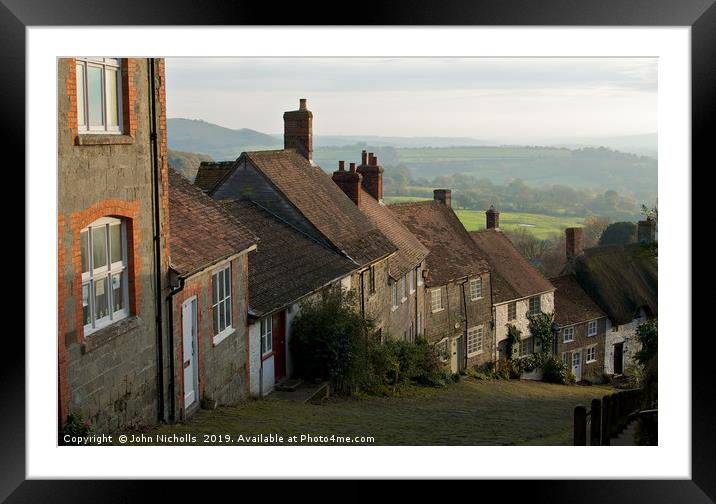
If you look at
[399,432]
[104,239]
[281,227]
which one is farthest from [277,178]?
[104,239]

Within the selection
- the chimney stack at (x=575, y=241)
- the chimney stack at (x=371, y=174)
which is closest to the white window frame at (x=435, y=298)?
the chimney stack at (x=371, y=174)

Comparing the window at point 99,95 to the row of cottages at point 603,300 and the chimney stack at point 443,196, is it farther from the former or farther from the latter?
the row of cottages at point 603,300

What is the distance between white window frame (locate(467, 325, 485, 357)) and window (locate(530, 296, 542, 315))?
11.4ft

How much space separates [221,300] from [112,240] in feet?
12.4

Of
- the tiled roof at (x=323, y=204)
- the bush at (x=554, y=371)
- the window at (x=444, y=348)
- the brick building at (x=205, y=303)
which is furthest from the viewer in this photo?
the bush at (x=554, y=371)

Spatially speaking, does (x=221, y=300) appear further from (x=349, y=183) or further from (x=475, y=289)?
(x=475, y=289)

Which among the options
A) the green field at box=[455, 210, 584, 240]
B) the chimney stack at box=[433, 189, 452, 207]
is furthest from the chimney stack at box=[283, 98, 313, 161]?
the green field at box=[455, 210, 584, 240]

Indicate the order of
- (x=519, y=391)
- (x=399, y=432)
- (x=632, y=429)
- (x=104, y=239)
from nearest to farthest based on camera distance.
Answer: (x=104, y=239) → (x=632, y=429) → (x=399, y=432) → (x=519, y=391)

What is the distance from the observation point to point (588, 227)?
36.4 meters

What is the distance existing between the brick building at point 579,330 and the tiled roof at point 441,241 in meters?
6.14

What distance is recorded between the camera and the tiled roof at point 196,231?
475 inches

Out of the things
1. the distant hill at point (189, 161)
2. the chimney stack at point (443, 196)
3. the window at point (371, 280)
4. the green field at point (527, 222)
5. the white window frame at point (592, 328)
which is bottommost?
the white window frame at point (592, 328)
